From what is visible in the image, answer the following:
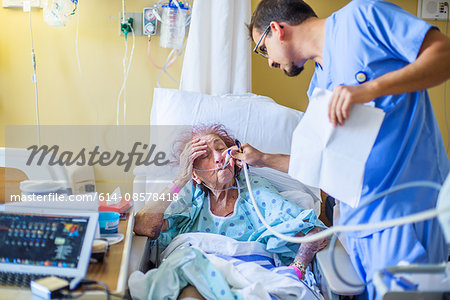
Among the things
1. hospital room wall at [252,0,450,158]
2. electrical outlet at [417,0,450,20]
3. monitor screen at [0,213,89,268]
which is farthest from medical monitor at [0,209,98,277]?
electrical outlet at [417,0,450,20]

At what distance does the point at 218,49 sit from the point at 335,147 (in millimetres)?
1147

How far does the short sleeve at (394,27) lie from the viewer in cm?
116

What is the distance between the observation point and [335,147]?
1208 mm

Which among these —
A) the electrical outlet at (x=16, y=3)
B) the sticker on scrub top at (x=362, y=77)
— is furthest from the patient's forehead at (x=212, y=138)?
the electrical outlet at (x=16, y=3)

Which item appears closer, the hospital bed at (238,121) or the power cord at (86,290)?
the power cord at (86,290)

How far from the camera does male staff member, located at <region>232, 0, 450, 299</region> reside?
1126mm

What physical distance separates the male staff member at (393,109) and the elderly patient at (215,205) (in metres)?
0.42

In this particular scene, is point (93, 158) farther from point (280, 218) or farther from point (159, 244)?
point (280, 218)

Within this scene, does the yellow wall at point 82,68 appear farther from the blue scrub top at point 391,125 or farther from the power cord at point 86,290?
the power cord at point 86,290

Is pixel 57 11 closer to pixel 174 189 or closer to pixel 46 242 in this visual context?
pixel 174 189

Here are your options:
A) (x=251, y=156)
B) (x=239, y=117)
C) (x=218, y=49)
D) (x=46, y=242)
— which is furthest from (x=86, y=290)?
(x=218, y=49)

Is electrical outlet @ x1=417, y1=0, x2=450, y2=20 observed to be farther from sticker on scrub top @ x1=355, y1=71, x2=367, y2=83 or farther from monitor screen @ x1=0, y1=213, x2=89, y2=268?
monitor screen @ x1=0, y1=213, x2=89, y2=268

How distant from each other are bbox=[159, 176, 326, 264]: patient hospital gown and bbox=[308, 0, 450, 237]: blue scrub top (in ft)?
1.50

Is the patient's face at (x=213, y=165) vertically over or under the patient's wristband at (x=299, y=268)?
→ over
